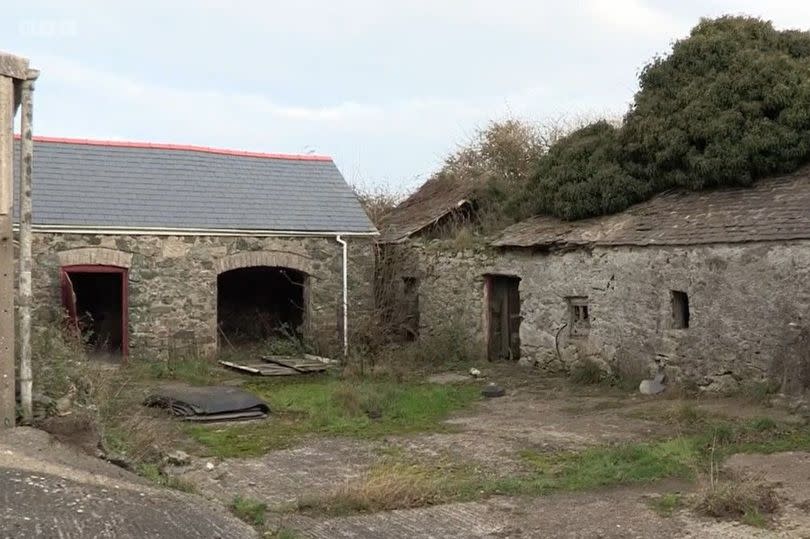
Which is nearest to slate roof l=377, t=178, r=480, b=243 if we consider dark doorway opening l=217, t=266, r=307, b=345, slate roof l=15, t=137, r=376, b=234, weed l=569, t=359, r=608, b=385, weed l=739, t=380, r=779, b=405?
slate roof l=15, t=137, r=376, b=234

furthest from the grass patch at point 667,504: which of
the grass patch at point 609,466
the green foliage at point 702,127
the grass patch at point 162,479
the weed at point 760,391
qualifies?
the green foliage at point 702,127

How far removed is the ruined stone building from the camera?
35.8ft

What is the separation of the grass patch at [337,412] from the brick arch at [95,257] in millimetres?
3803

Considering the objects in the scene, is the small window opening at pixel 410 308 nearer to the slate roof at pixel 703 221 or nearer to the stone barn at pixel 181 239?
the stone barn at pixel 181 239

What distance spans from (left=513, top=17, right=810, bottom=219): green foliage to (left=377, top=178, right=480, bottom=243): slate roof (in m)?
3.64

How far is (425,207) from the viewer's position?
1997cm

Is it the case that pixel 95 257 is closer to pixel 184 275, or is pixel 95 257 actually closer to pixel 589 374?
pixel 184 275

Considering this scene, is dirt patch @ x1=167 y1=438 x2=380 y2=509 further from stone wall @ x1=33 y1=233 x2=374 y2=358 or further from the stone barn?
stone wall @ x1=33 y1=233 x2=374 y2=358

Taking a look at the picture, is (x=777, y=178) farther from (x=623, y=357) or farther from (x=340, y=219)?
(x=340, y=219)

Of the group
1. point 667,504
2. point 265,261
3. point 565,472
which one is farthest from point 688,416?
point 265,261

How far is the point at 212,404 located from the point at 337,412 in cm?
161

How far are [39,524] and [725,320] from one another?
9262 mm

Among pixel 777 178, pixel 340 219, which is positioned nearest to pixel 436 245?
pixel 340 219

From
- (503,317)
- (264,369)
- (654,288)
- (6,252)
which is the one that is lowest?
(264,369)
